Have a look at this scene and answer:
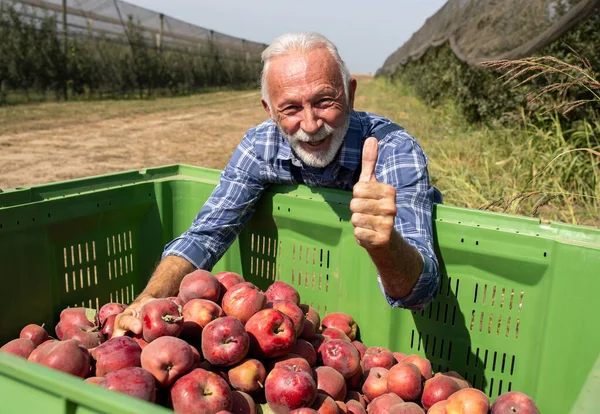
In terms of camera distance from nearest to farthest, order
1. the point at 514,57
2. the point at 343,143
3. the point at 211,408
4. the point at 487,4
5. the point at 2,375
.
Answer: the point at 2,375 → the point at 211,408 → the point at 343,143 → the point at 514,57 → the point at 487,4

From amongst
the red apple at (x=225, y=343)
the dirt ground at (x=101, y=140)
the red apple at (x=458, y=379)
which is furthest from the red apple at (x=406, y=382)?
the dirt ground at (x=101, y=140)

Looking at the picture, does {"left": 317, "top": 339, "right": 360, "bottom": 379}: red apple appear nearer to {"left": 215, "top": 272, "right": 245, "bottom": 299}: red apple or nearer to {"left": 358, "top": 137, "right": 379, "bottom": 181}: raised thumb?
{"left": 215, "top": 272, "right": 245, "bottom": 299}: red apple

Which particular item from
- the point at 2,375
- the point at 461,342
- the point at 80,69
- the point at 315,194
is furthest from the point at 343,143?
the point at 80,69

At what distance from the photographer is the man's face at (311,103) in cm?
253

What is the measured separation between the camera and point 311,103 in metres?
2.54

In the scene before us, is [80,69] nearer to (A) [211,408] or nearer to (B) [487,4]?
(B) [487,4]

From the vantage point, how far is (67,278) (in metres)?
2.45

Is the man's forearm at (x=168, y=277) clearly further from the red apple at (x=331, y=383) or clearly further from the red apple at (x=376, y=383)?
the red apple at (x=376, y=383)

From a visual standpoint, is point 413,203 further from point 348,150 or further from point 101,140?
point 101,140

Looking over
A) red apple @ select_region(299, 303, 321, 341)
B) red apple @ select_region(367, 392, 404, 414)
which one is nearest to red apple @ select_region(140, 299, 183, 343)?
red apple @ select_region(299, 303, 321, 341)

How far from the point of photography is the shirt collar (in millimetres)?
2688

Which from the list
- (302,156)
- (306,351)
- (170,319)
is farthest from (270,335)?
(302,156)

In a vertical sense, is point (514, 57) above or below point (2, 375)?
above

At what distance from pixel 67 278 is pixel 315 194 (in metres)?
1.17
